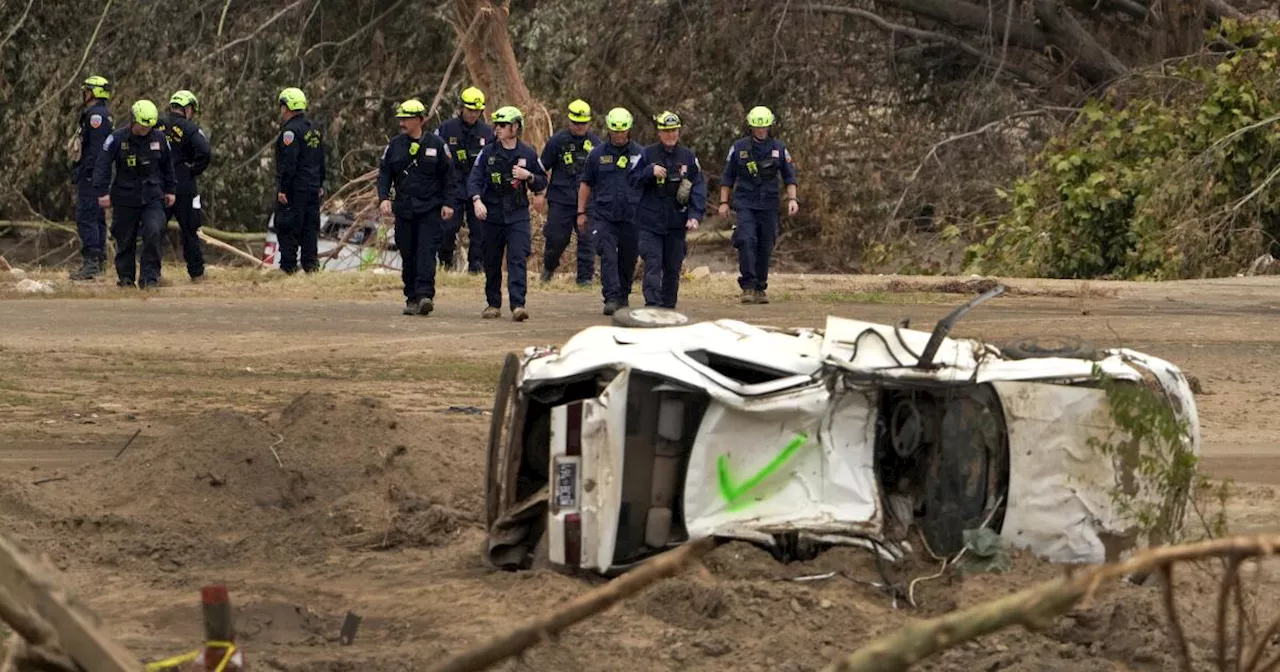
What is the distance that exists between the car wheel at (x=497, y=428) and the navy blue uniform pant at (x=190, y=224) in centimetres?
1310

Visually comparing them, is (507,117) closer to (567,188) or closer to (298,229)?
(567,188)

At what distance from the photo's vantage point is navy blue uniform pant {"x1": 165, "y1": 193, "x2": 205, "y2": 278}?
2098 centimetres

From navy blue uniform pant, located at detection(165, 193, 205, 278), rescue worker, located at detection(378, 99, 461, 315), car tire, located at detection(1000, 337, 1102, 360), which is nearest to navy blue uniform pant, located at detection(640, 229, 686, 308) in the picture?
rescue worker, located at detection(378, 99, 461, 315)

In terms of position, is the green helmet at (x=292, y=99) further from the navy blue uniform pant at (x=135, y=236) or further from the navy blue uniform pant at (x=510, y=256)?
the navy blue uniform pant at (x=510, y=256)

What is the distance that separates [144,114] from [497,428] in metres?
12.5

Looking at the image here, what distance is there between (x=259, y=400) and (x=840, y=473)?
21.4ft

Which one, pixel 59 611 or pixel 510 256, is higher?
pixel 510 256

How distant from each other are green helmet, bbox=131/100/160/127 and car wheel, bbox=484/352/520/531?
12.2 m

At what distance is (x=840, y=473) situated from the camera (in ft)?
24.7

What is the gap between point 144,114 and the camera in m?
19.5

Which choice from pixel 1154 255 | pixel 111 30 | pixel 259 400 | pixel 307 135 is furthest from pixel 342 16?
pixel 259 400

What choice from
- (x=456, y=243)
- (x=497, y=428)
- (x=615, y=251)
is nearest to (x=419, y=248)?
(x=615, y=251)

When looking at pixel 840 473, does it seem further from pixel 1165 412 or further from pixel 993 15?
pixel 993 15

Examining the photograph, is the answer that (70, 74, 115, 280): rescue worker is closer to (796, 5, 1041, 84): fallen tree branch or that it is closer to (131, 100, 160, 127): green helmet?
(131, 100, 160, 127): green helmet
